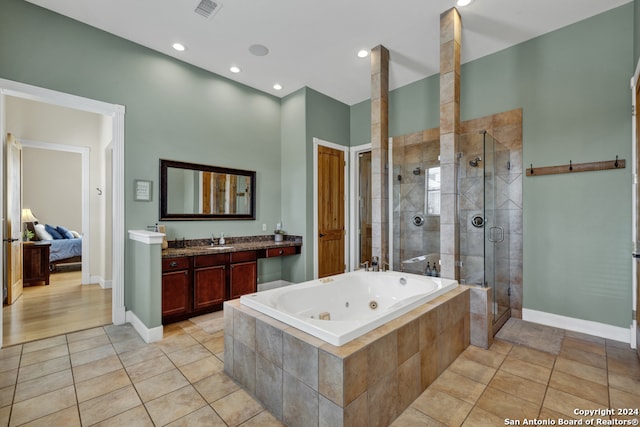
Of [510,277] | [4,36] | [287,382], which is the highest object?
[4,36]

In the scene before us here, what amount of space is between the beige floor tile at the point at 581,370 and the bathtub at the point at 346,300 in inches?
36.7

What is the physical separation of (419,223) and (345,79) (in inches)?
90.7

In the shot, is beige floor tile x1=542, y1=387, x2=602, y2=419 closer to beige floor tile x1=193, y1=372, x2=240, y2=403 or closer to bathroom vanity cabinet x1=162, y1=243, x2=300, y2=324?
beige floor tile x1=193, y1=372, x2=240, y2=403

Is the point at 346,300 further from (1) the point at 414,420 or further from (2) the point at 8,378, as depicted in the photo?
(2) the point at 8,378

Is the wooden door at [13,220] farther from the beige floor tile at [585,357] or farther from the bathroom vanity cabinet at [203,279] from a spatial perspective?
the beige floor tile at [585,357]

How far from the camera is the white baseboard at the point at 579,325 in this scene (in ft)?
8.86

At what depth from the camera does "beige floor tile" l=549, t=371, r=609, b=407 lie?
188cm

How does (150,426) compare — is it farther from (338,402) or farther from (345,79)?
(345,79)

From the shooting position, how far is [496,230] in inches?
128

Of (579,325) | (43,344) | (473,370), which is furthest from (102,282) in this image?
(579,325)

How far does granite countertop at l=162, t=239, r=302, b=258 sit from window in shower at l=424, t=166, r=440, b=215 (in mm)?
1939

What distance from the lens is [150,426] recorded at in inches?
65.4

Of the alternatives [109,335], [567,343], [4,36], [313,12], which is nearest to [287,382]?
[109,335]

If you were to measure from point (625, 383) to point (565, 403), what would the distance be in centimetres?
62
